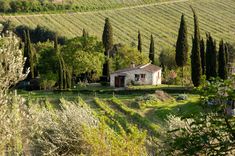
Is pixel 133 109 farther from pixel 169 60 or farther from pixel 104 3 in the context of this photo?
pixel 104 3

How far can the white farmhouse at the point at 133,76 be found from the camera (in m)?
51.1

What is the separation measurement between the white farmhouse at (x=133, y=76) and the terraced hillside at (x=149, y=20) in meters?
25.7

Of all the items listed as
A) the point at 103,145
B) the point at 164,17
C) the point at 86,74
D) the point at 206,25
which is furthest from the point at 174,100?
the point at 164,17

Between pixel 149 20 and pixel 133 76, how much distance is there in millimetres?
47398

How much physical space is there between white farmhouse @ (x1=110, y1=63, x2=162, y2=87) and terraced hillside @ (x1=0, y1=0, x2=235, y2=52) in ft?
84.4

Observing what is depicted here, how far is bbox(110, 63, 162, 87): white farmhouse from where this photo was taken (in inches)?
2013

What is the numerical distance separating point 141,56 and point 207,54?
39.6 feet

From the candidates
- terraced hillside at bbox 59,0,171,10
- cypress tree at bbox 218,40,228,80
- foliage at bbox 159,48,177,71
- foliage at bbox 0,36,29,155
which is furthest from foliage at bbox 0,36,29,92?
terraced hillside at bbox 59,0,171,10

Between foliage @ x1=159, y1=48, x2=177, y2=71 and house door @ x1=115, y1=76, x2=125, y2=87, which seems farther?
foliage @ x1=159, y1=48, x2=177, y2=71

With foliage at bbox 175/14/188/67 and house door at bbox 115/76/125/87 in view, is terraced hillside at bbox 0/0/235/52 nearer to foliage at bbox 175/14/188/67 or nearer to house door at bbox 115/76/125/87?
foliage at bbox 175/14/188/67

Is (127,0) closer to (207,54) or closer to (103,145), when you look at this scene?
(207,54)

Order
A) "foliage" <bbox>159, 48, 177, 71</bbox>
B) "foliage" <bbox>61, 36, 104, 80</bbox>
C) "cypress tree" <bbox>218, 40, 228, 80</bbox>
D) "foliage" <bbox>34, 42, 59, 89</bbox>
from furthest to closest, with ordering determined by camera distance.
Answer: "foliage" <bbox>159, 48, 177, 71</bbox>
"foliage" <bbox>61, 36, 104, 80</bbox>
"foliage" <bbox>34, 42, 59, 89</bbox>
"cypress tree" <bbox>218, 40, 228, 80</bbox>

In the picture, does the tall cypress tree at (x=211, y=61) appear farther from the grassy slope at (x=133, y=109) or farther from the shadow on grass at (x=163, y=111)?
the shadow on grass at (x=163, y=111)

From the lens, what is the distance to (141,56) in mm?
59406
